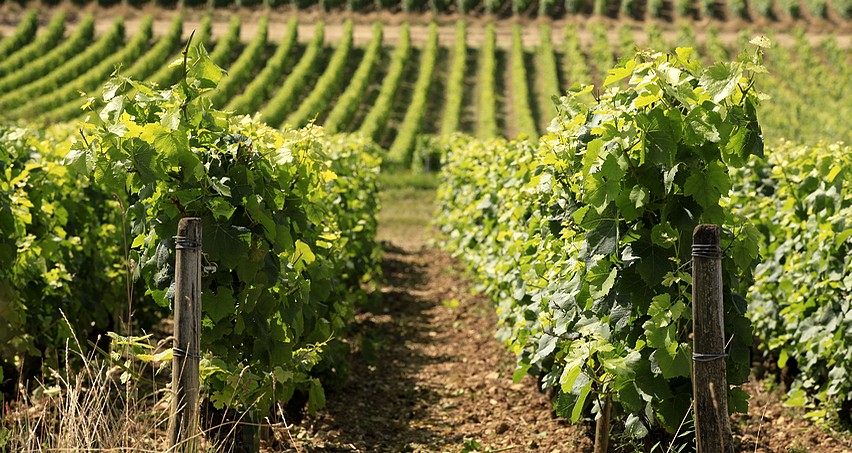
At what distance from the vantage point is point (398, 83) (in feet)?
141

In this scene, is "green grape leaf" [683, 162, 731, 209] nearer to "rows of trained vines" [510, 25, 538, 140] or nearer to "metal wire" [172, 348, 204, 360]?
"metal wire" [172, 348, 204, 360]

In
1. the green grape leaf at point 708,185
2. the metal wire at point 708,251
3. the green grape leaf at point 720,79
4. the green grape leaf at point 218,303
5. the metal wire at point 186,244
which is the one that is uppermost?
the green grape leaf at point 720,79

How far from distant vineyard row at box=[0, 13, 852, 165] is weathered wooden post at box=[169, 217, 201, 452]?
90.3 ft

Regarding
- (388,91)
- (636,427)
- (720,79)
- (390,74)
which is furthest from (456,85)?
(720,79)

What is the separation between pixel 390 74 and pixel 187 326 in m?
40.7

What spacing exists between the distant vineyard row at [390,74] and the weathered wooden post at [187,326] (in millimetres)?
27536

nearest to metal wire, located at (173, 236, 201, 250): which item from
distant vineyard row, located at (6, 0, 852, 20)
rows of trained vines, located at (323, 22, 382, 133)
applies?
rows of trained vines, located at (323, 22, 382, 133)

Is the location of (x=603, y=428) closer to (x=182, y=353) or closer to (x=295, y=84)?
(x=182, y=353)

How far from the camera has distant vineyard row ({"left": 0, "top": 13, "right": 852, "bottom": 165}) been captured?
36.9 metres

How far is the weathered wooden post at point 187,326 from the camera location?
3.99 meters

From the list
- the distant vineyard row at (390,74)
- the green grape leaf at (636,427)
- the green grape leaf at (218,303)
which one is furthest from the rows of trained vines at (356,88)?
the green grape leaf at (636,427)

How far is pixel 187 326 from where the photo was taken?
13.1 ft

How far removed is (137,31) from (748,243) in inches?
1867

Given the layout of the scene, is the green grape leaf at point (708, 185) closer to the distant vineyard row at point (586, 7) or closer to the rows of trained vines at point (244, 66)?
the rows of trained vines at point (244, 66)
